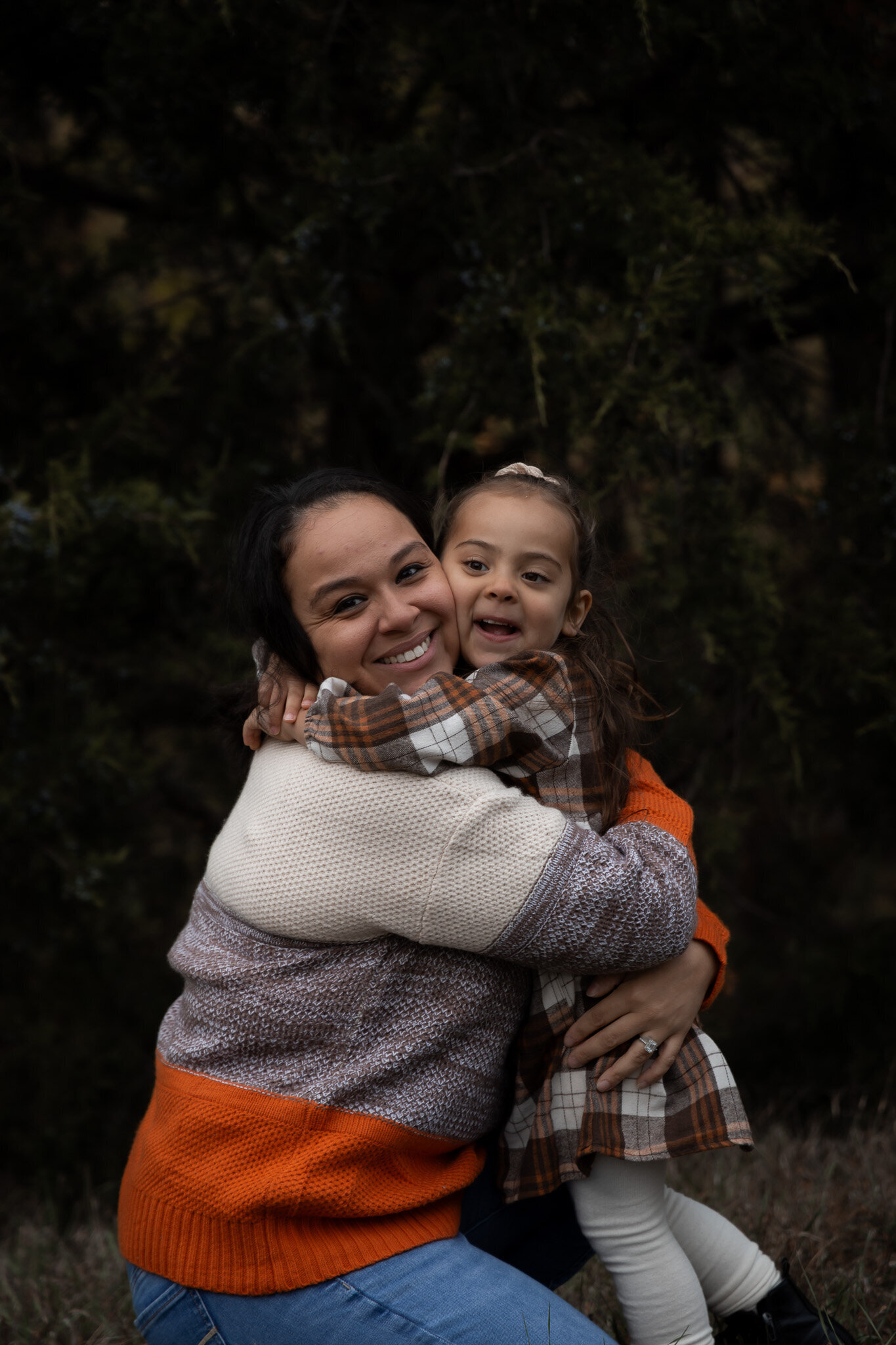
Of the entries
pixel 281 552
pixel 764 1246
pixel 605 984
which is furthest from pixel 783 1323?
pixel 281 552

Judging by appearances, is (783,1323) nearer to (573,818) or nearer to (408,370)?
(573,818)

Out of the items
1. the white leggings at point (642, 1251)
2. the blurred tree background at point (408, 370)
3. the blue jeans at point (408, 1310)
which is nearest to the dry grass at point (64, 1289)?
the blurred tree background at point (408, 370)

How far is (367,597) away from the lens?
68.2 inches

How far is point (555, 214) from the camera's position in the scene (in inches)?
108

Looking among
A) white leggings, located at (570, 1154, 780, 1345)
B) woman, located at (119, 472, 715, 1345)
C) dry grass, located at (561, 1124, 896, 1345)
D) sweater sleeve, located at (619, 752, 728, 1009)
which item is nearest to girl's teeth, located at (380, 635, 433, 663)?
woman, located at (119, 472, 715, 1345)

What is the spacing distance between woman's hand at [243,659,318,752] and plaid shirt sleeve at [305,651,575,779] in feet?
0.30

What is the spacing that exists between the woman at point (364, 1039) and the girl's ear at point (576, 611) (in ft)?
1.37

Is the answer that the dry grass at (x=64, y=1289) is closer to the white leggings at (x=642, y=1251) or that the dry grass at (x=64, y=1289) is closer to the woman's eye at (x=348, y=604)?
the white leggings at (x=642, y=1251)

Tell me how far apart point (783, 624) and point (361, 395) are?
4.59 feet

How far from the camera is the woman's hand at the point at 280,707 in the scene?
171 centimetres

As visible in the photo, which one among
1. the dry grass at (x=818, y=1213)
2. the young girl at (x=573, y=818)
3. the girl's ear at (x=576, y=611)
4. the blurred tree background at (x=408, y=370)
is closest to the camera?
the young girl at (x=573, y=818)

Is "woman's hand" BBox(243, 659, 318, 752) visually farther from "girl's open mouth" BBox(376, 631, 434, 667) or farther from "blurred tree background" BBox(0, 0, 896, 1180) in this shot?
"blurred tree background" BBox(0, 0, 896, 1180)

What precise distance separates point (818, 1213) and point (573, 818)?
1216 millimetres

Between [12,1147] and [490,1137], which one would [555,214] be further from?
[12,1147]
